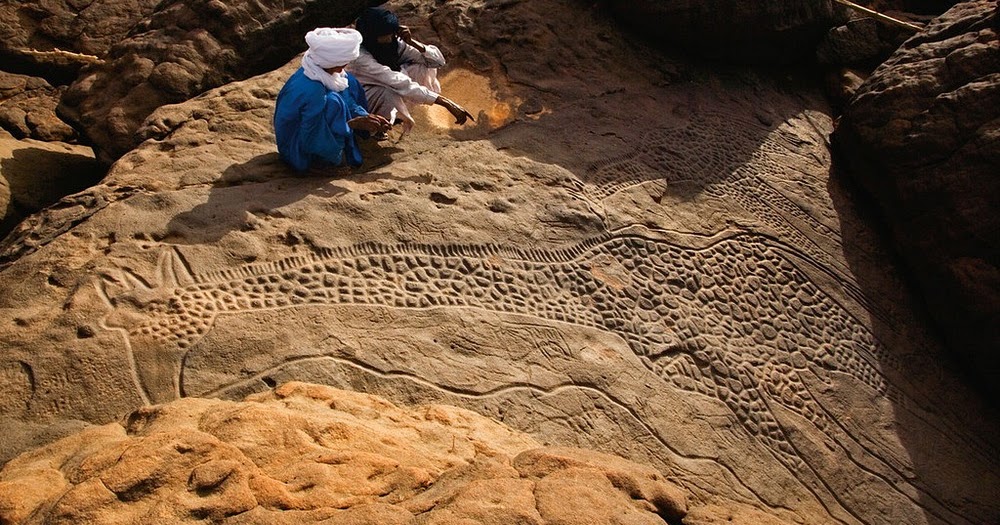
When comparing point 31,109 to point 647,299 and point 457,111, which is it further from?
point 647,299

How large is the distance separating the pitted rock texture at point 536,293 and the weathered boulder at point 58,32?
2363 mm

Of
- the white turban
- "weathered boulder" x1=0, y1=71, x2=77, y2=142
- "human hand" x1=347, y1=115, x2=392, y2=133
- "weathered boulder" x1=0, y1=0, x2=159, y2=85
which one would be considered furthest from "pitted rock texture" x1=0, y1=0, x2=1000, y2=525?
"weathered boulder" x1=0, y1=0, x2=159, y2=85

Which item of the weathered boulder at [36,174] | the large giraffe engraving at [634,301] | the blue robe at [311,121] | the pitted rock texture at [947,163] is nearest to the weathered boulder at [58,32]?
the weathered boulder at [36,174]

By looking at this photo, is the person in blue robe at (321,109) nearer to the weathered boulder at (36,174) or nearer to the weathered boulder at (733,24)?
the weathered boulder at (36,174)

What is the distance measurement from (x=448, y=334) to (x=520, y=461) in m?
1.06

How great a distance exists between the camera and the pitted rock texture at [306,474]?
2.64 meters

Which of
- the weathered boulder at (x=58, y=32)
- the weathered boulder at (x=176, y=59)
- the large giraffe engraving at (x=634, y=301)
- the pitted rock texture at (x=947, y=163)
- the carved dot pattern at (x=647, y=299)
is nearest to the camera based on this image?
the large giraffe engraving at (x=634, y=301)

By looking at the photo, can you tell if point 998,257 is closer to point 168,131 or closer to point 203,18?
point 168,131

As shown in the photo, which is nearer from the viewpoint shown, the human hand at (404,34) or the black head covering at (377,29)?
the black head covering at (377,29)

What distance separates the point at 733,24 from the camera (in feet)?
22.1

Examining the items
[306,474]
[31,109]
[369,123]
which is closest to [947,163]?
[369,123]

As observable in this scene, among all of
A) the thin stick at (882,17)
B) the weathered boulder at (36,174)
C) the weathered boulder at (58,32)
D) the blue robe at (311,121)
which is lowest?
the weathered boulder at (36,174)

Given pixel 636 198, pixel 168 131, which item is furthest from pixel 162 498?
pixel 636 198

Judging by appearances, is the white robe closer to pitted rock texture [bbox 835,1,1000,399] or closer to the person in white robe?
the person in white robe
